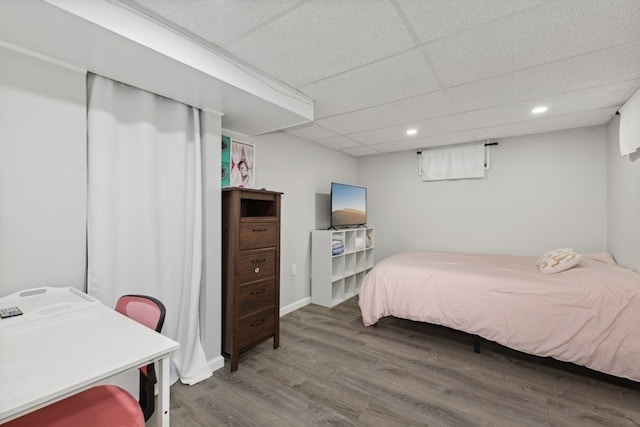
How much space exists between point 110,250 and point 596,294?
345 cm

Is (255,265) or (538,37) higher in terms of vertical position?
(538,37)

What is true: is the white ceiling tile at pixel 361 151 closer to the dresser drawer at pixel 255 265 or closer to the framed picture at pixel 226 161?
the framed picture at pixel 226 161

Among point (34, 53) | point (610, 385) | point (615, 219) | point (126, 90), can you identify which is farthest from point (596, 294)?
point (34, 53)

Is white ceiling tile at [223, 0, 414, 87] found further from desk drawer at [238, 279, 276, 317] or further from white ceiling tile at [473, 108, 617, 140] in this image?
white ceiling tile at [473, 108, 617, 140]

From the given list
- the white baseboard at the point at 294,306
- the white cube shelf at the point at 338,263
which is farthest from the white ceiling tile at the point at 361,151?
the white baseboard at the point at 294,306

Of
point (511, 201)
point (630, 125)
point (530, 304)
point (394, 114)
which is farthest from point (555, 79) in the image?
point (511, 201)

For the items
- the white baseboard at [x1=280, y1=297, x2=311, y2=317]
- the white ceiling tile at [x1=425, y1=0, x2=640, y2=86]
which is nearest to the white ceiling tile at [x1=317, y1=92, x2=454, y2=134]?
the white ceiling tile at [x1=425, y1=0, x2=640, y2=86]

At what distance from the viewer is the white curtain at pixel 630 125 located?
2262 millimetres

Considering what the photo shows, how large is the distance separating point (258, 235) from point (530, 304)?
2329 mm

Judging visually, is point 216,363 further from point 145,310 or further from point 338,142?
point 338,142

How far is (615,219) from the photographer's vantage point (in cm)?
297

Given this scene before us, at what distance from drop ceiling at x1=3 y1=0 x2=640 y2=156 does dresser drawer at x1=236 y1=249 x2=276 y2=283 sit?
48.3 inches

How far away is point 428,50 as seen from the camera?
178cm

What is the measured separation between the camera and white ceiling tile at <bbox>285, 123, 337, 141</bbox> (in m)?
3.39
